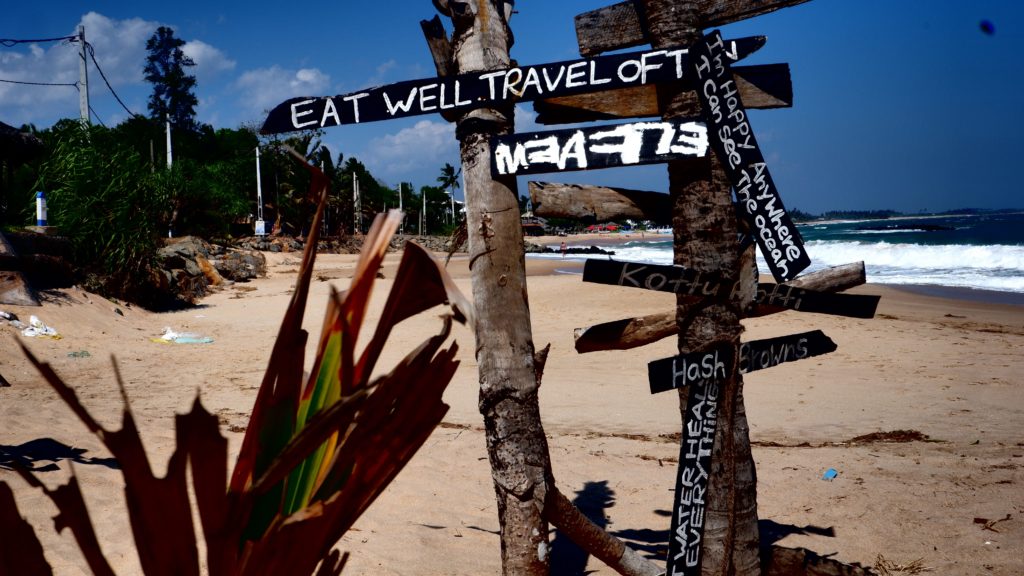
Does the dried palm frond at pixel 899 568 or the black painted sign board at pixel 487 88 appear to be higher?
the black painted sign board at pixel 487 88

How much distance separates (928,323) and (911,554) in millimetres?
11111

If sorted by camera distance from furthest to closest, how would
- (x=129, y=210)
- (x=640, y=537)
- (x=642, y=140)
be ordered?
(x=129, y=210) < (x=640, y=537) < (x=642, y=140)

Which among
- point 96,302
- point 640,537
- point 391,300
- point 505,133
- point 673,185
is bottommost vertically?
point 640,537

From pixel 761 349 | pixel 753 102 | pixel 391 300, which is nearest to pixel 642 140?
pixel 753 102

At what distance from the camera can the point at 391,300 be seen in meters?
0.68

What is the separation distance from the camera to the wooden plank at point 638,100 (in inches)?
123

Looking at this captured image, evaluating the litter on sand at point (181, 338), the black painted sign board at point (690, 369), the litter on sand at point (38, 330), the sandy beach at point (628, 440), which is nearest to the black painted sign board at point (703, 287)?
the black painted sign board at point (690, 369)

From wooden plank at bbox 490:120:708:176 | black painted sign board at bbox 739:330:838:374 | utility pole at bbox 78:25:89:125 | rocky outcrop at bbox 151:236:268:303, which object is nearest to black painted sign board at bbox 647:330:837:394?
black painted sign board at bbox 739:330:838:374

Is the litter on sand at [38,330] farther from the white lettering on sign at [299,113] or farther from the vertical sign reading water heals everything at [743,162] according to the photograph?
the vertical sign reading water heals everything at [743,162]

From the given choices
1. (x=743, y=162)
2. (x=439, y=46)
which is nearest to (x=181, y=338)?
(x=439, y=46)

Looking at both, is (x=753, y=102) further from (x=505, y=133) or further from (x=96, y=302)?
(x=96, y=302)

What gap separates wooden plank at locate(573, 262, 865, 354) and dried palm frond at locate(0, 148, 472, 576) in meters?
2.40

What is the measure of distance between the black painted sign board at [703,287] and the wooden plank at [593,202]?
305 mm

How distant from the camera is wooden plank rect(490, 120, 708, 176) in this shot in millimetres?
2943
